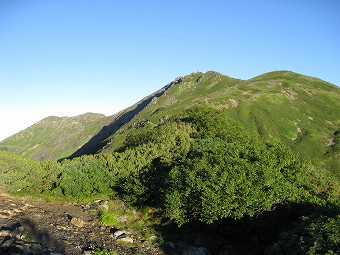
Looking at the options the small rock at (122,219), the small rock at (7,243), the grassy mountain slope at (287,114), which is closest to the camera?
the small rock at (7,243)

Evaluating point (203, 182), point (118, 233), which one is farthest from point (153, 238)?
point (203, 182)

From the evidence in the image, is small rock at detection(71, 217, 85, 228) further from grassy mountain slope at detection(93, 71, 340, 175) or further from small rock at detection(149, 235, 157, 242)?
grassy mountain slope at detection(93, 71, 340, 175)

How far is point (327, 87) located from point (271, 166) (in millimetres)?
163352

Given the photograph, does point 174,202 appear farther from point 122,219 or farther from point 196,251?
point 122,219

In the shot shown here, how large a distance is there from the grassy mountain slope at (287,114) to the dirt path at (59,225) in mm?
60565

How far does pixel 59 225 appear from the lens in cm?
3098

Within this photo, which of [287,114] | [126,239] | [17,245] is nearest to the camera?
[17,245]

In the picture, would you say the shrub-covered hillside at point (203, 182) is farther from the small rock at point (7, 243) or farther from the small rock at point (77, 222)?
the small rock at point (7, 243)

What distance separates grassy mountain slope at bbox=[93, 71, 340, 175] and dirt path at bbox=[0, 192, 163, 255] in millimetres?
60565

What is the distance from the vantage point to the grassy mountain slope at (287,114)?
100 meters

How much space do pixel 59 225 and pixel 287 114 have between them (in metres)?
109

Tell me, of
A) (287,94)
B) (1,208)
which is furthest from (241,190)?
(287,94)

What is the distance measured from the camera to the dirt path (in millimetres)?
26844

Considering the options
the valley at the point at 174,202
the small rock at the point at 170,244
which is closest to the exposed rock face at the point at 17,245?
the valley at the point at 174,202
